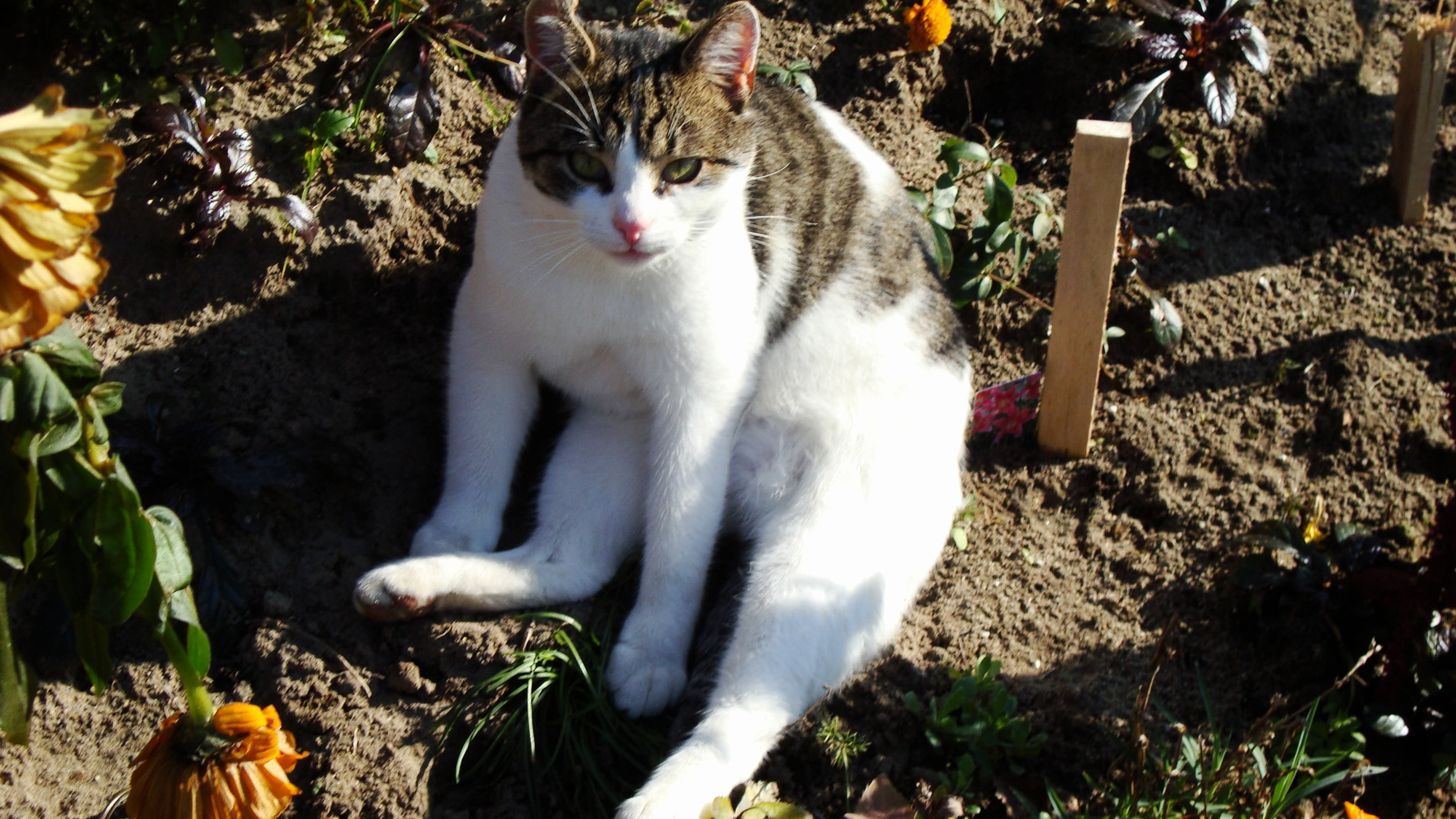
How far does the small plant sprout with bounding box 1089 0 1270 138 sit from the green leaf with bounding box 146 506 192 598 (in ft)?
9.58

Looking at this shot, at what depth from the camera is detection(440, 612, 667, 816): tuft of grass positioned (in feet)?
7.19

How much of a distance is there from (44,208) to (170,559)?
1.98 feet

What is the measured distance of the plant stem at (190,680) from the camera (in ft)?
4.26

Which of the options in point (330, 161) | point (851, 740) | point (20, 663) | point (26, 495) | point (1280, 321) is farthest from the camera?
point (1280, 321)

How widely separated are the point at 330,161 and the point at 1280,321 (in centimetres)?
288

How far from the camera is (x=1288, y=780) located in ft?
6.88

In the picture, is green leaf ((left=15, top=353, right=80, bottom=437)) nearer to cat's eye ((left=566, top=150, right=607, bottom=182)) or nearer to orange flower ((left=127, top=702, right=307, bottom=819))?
orange flower ((left=127, top=702, right=307, bottom=819))

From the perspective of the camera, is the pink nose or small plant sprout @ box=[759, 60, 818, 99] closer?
the pink nose

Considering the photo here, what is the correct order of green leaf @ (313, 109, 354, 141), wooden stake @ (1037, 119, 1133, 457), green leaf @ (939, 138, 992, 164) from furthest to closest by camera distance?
green leaf @ (939, 138, 992, 164)
green leaf @ (313, 109, 354, 141)
wooden stake @ (1037, 119, 1133, 457)

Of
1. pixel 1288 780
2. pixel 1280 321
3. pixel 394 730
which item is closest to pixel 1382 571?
pixel 1288 780

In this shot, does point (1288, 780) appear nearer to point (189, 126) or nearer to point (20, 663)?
point (20, 663)

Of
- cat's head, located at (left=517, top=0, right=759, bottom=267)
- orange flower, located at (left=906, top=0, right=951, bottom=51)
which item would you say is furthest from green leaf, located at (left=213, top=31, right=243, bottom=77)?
orange flower, located at (left=906, top=0, right=951, bottom=51)

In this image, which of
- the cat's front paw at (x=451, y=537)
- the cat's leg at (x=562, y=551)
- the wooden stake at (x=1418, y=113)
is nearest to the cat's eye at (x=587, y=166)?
the cat's leg at (x=562, y=551)

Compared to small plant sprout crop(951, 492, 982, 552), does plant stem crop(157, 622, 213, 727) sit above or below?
above
